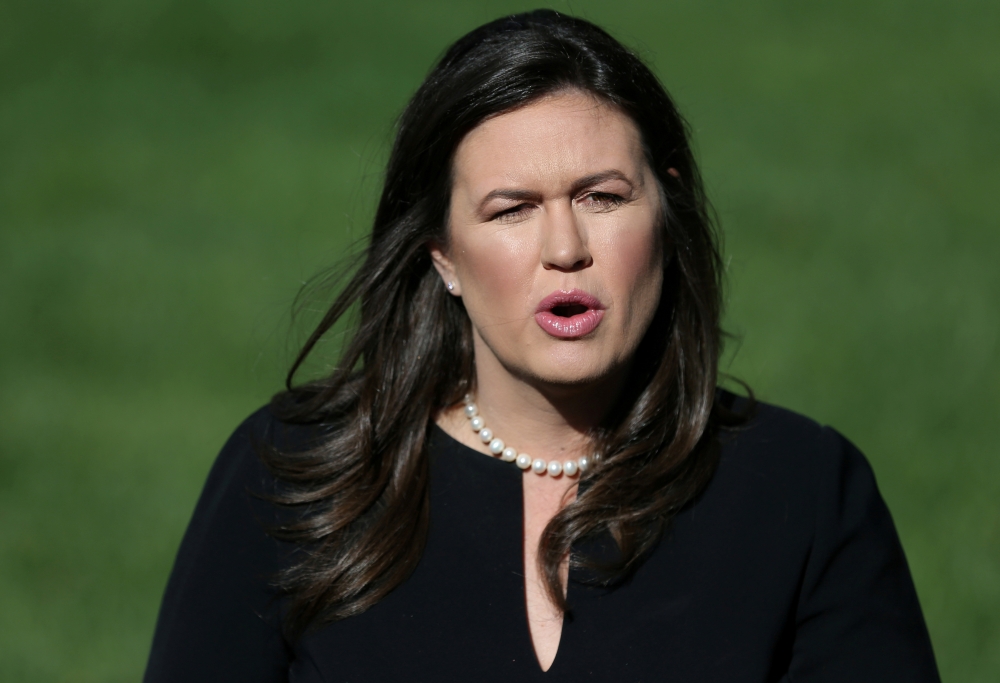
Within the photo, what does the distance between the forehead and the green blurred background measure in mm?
938

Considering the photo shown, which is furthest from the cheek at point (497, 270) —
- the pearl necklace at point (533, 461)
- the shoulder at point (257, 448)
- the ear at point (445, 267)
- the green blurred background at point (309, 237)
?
the green blurred background at point (309, 237)

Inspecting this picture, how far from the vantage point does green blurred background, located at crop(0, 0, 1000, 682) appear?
5.26m

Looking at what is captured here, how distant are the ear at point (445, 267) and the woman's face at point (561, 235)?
6.1 inches

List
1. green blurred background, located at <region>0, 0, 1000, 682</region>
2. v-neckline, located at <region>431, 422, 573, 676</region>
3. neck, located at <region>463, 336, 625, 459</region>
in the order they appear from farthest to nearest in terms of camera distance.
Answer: green blurred background, located at <region>0, 0, 1000, 682</region>, neck, located at <region>463, 336, 625, 459</region>, v-neckline, located at <region>431, 422, 573, 676</region>

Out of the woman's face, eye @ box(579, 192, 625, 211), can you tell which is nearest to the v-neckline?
the woman's face

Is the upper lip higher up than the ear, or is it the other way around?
the ear

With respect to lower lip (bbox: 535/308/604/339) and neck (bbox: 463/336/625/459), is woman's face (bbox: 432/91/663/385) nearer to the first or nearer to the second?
lower lip (bbox: 535/308/604/339)

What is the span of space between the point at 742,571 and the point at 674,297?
66cm

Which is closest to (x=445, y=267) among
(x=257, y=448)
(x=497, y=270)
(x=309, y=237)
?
(x=497, y=270)

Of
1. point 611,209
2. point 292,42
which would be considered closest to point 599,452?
point 611,209

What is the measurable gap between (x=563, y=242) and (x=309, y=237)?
19.7 feet

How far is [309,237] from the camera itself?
8.27 m

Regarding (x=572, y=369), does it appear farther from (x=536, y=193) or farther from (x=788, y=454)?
(x=788, y=454)

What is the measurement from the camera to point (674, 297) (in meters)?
2.91
